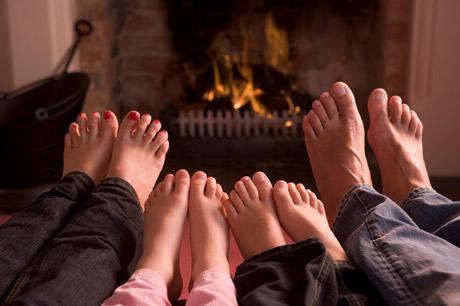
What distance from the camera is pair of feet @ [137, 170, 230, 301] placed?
2.70 ft

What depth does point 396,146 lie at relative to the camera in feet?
3.84

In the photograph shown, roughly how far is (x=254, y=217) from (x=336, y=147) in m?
0.31

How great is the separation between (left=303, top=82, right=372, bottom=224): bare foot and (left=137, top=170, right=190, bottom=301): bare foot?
29 centimetres

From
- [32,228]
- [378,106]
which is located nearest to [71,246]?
[32,228]

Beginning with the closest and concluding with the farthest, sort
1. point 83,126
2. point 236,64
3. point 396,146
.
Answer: point 396,146
point 83,126
point 236,64

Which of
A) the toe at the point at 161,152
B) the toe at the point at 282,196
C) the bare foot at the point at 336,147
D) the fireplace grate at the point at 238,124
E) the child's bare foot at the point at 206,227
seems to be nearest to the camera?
the child's bare foot at the point at 206,227

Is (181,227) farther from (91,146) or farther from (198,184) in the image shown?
(91,146)

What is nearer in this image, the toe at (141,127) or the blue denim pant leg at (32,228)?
the blue denim pant leg at (32,228)

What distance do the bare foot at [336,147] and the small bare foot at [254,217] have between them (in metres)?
0.13

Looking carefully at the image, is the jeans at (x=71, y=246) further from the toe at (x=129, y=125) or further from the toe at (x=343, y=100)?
the toe at (x=343, y=100)

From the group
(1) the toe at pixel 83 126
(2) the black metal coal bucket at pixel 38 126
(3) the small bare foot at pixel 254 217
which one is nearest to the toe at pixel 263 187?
(3) the small bare foot at pixel 254 217

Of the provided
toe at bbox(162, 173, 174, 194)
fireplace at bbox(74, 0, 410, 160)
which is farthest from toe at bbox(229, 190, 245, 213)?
fireplace at bbox(74, 0, 410, 160)

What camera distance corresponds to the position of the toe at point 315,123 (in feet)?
4.08

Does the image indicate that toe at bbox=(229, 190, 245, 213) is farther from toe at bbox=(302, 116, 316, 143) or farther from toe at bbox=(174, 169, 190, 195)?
toe at bbox=(302, 116, 316, 143)
